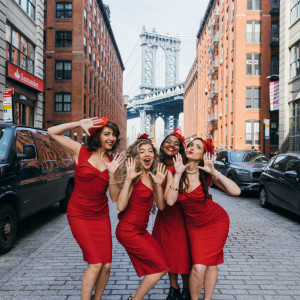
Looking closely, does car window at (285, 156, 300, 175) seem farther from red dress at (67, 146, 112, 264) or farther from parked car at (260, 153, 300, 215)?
red dress at (67, 146, 112, 264)

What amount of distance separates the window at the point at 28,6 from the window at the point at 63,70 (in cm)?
1274

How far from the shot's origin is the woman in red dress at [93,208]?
3.02 metres

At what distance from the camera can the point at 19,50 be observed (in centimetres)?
1861

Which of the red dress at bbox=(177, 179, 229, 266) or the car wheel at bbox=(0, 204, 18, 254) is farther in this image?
the car wheel at bbox=(0, 204, 18, 254)

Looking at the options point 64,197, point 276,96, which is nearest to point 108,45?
point 276,96

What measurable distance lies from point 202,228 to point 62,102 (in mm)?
31911

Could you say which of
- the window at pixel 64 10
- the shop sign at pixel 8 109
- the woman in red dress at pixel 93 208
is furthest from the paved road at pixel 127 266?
the window at pixel 64 10

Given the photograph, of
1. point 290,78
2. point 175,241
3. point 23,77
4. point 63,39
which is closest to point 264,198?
point 175,241

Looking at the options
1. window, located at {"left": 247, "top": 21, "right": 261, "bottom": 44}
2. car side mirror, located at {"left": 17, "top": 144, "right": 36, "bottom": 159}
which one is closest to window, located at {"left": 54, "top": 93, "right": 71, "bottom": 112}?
window, located at {"left": 247, "top": 21, "right": 261, "bottom": 44}

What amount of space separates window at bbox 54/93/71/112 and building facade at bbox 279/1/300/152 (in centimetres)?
2006

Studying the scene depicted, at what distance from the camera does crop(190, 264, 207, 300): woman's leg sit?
3094 mm

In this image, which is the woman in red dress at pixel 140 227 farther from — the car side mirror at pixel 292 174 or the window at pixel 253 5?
the window at pixel 253 5

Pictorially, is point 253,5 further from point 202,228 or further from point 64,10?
point 202,228

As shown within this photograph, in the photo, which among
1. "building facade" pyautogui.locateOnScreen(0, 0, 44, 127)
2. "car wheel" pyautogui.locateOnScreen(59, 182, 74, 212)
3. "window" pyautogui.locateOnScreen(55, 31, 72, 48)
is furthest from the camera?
"window" pyautogui.locateOnScreen(55, 31, 72, 48)
